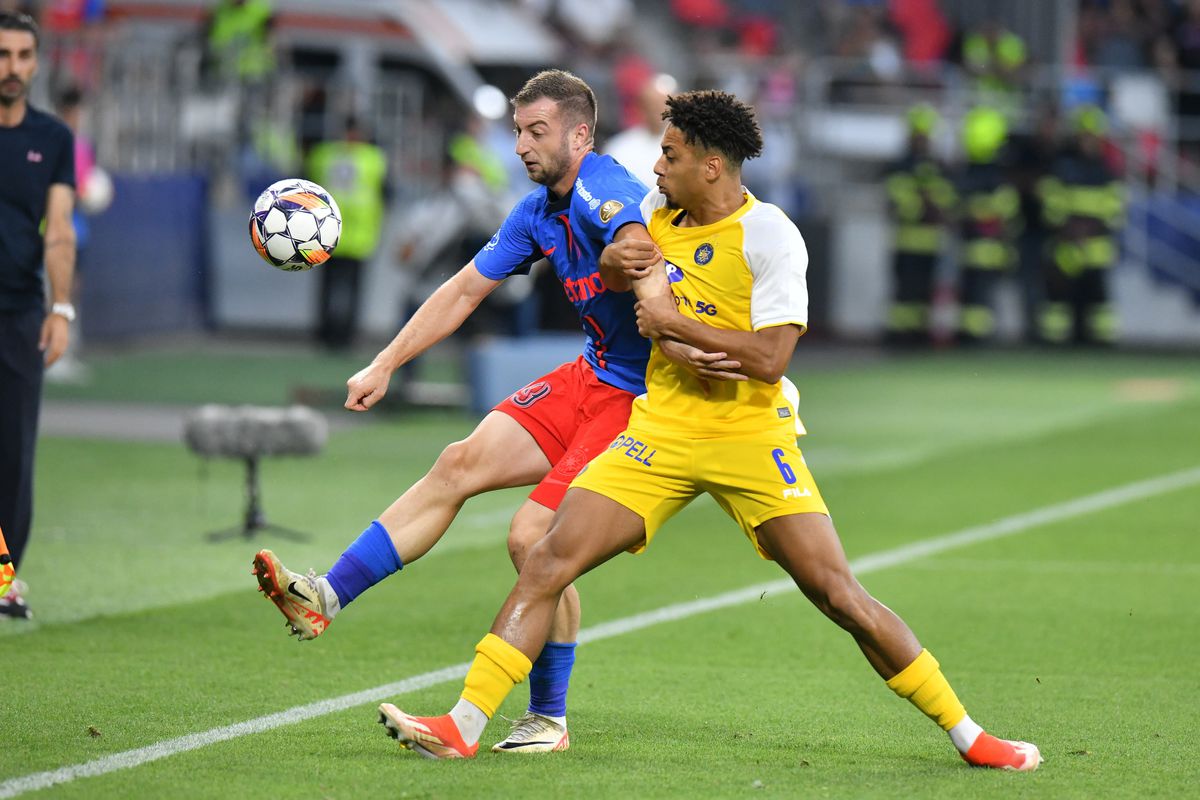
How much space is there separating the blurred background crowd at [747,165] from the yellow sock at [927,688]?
14.9m

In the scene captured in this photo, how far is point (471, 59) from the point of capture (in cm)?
2669

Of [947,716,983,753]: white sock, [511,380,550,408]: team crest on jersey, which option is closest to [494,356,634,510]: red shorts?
[511,380,550,408]: team crest on jersey

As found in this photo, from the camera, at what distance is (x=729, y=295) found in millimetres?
6219

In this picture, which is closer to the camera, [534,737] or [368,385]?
[534,737]

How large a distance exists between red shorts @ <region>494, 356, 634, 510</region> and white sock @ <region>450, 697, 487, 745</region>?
2.70ft

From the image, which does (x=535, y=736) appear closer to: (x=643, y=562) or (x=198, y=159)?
(x=643, y=562)

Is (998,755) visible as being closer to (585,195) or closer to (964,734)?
(964,734)

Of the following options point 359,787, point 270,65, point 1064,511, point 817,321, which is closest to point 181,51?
point 270,65

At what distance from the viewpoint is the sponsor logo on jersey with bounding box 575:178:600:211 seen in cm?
648

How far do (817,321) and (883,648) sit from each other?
65.5ft

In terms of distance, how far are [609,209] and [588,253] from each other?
30 centimetres

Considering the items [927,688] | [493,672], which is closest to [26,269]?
[493,672]

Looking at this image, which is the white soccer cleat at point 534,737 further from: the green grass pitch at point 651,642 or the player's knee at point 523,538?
the player's knee at point 523,538

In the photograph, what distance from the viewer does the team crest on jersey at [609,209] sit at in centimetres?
641
